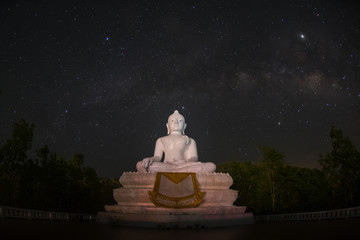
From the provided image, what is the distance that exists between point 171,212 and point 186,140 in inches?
180

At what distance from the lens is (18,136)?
20625 mm

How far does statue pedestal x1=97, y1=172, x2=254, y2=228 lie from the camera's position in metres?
9.80

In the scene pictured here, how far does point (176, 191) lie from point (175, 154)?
3.10 metres

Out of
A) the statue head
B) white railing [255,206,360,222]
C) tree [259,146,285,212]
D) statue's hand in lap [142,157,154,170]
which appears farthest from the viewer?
tree [259,146,285,212]

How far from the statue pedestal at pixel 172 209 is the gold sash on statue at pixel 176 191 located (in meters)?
0.25

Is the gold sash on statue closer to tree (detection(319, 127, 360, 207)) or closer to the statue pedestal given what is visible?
the statue pedestal

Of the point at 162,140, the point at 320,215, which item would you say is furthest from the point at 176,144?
the point at 320,215

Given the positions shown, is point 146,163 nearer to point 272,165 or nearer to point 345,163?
Result: point 345,163

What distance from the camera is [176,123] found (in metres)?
14.7

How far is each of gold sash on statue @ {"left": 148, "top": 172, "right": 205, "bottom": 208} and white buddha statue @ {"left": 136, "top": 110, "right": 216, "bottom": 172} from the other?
95 cm

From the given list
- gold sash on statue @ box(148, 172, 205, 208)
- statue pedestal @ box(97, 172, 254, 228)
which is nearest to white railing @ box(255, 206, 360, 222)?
statue pedestal @ box(97, 172, 254, 228)

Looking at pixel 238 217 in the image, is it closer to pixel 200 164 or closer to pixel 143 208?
pixel 200 164

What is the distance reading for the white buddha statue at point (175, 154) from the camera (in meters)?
12.1

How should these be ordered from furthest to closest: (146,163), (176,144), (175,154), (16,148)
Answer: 1. (16,148)
2. (176,144)
3. (175,154)
4. (146,163)
